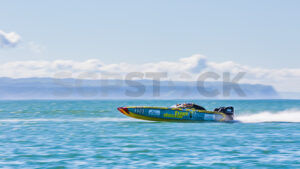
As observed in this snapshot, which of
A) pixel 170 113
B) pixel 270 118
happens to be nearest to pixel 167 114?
pixel 170 113

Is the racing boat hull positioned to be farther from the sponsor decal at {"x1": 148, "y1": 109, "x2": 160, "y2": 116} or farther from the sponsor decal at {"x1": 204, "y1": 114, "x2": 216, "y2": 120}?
the sponsor decal at {"x1": 204, "y1": 114, "x2": 216, "y2": 120}

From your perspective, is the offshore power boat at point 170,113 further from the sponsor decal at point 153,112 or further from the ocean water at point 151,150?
the ocean water at point 151,150

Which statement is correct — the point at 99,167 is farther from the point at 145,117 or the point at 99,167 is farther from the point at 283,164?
the point at 145,117

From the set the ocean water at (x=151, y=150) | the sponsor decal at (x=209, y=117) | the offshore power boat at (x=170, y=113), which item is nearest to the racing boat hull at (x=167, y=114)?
the offshore power boat at (x=170, y=113)

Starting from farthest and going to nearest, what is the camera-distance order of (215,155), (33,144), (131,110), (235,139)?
(131,110), (235,139), (33,144), (215,155)

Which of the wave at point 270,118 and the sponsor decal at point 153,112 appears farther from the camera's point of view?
the wave at point 270,118

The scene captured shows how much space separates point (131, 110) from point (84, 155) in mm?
17996

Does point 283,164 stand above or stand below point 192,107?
below

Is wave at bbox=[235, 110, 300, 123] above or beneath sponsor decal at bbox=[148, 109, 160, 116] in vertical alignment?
beneath

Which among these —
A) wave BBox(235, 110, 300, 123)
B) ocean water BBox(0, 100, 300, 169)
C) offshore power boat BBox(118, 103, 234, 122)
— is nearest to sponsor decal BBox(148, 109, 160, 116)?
offshore power boat BBox(118, 103, 234, 122)

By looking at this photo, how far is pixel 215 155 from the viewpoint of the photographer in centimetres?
2006

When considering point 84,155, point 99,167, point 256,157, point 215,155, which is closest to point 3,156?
point 84,155

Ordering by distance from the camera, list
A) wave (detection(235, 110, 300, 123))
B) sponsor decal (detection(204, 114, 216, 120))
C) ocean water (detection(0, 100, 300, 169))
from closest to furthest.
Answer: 1. ocean water (detection(0, 100, 300, 169))
2. sponsor decal (detection(204, 114, 216, 120))
3. wave (detection(235, 110, 300, 123))

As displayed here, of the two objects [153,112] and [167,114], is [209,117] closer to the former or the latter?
[167,114]
